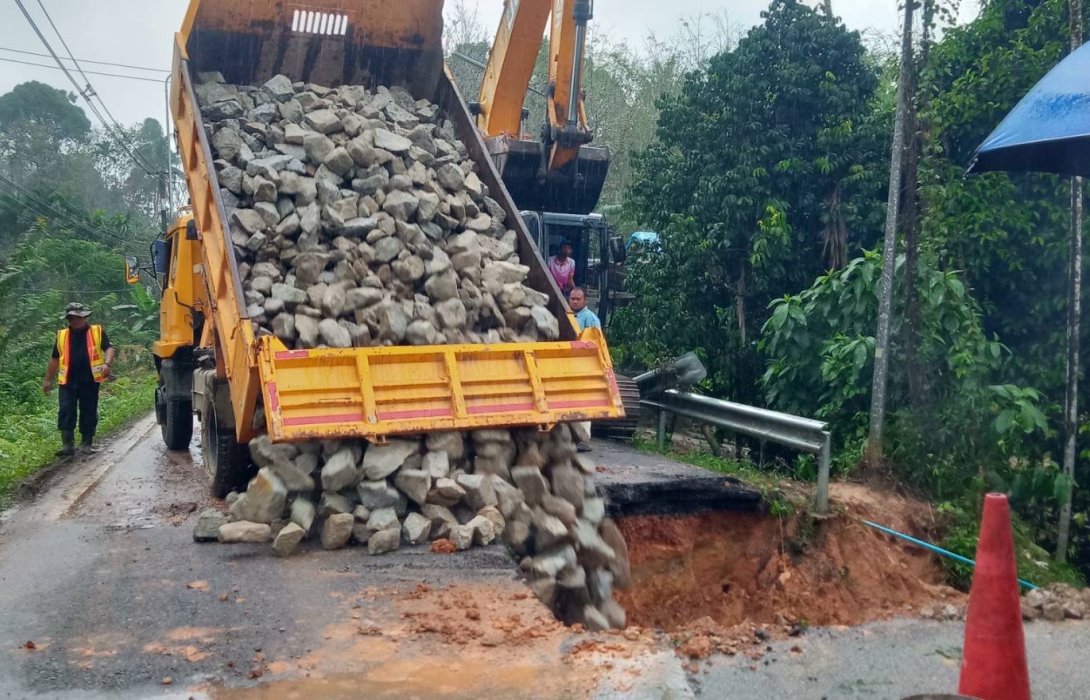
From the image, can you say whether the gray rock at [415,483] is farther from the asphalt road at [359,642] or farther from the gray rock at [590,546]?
the gray rock at [590,546]

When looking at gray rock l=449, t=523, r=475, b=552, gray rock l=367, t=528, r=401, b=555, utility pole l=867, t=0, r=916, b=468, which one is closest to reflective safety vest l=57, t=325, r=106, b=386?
gray rock l=367, t=528, r=401, b=555

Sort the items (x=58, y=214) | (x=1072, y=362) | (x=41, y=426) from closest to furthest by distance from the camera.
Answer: (x=1072, y=362)
(x=41, y=426)
(x=58, y=214)

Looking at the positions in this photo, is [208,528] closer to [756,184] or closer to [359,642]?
[359,642]

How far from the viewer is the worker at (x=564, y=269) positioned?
34.3 feet

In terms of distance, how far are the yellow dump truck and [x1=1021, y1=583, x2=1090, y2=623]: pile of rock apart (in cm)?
254

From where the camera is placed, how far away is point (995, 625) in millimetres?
3572

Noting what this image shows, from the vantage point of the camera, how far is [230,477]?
6.96 meters

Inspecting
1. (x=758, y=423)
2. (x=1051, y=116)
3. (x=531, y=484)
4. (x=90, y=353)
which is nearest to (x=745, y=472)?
(x=758, y=423)

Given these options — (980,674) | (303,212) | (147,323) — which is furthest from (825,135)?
(147,323)

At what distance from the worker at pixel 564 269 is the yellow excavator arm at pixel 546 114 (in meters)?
0.70

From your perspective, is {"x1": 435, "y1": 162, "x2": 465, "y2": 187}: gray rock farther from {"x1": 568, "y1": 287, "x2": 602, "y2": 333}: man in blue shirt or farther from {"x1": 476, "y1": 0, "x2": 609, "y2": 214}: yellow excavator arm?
{"x1": 476, "y1": 0, "x2": 609, "y2": 214}: yellow excavator arm

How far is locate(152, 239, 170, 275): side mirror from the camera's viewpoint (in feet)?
34.1

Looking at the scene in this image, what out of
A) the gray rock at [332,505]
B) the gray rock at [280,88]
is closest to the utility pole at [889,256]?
the gray rock at [332,505]

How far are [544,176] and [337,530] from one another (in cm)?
584
